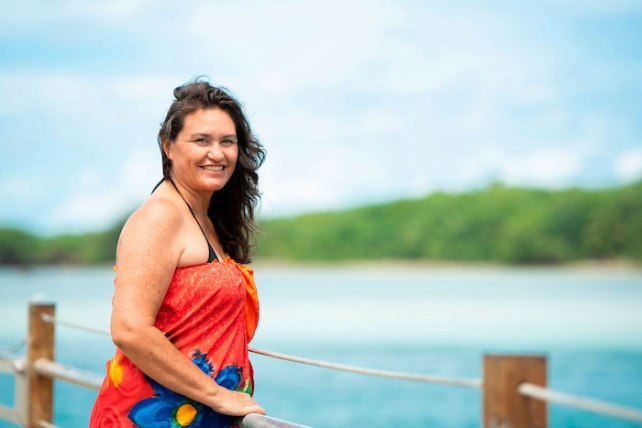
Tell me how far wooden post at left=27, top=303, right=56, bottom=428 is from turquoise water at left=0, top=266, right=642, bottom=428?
7.0 inches

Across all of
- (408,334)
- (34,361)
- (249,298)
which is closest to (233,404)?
(249,298)

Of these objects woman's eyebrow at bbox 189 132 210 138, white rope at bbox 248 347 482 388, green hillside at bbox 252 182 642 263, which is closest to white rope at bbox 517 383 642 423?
white rope at bbox 248 347 482 388

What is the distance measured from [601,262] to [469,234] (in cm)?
1122

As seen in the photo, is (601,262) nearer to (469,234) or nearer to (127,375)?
(469,234)

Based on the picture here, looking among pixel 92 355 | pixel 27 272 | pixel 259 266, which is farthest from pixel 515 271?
pixel 92 355

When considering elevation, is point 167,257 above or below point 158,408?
above

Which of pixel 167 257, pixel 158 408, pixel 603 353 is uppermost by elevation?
pixel 167 257

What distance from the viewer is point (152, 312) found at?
2285 millimetres

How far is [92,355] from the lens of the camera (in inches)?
1341

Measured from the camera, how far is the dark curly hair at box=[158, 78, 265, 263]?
2.51m

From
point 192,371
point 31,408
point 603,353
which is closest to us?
point 192,371

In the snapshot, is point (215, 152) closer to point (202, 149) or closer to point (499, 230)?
point (202, 149)

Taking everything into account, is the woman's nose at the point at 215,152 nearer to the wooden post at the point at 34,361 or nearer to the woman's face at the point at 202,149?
the woman's face at the point at 202,149

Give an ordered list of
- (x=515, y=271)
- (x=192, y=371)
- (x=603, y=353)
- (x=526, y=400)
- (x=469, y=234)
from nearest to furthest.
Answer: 1. (x=192, y=371)
2. (x=526, y=400)
3. (x=603, y=353)
4. (x=469, y=234)
5. (x=515, y=271)
